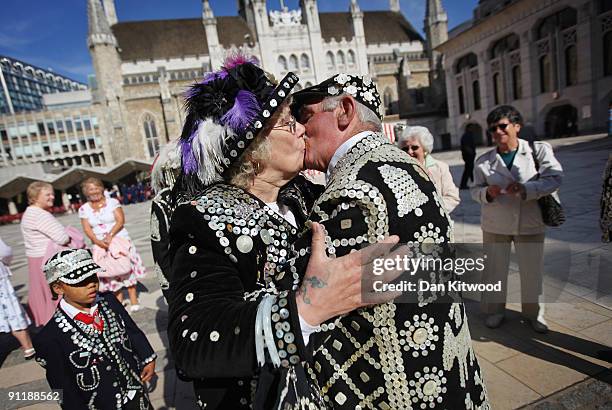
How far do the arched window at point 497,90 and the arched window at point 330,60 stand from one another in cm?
2167

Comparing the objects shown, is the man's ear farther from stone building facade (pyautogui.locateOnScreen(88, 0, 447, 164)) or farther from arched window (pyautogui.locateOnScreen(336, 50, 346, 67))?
arched window (pyautogui.locateOnScreen(336, 50, 346, 67))

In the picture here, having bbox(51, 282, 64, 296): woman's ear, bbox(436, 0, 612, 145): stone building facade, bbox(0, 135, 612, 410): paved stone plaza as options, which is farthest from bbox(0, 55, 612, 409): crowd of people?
bbox(436, 0, 612, 145): stone building facade

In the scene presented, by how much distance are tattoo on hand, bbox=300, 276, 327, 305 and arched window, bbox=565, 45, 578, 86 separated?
29.4m

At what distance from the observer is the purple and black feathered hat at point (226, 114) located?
1357mm

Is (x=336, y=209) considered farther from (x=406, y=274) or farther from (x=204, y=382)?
(x=204, y=382)

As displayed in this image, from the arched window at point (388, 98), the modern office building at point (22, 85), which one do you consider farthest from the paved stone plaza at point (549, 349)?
the modern office building at point (22, 85)

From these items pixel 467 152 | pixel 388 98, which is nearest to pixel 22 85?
pixel 388 98

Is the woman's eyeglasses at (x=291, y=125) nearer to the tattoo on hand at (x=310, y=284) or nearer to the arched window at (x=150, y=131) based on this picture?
the tattoo on hand at (x=310, y=284)

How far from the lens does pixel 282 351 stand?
0.92 meters

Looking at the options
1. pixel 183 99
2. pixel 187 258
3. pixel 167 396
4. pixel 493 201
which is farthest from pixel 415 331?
pixel 167 396

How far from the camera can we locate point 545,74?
80.3ft

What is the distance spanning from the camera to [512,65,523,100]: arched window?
26.0m

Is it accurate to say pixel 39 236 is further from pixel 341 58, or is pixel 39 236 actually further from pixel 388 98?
pixel 388 98

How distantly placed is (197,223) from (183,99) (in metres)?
0.71
